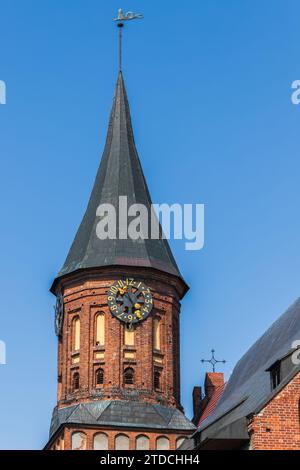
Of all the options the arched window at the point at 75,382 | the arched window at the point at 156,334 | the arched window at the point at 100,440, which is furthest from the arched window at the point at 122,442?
the arched window at the point at 156,334

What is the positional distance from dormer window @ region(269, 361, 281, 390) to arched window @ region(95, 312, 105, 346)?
645 inches

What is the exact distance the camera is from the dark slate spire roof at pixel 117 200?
56.1 metres

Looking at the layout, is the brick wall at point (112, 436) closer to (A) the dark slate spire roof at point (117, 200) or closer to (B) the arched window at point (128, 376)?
(B) the arched window at point (128, 376)

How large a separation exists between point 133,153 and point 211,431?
70.1ft

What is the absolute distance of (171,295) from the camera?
2242 inches

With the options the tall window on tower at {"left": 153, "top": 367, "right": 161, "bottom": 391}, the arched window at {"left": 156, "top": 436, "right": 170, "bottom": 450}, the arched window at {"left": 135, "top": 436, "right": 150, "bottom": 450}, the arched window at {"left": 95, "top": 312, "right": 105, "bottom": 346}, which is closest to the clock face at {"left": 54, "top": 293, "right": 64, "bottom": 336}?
the arched window at {"left": 95, "top": 312, "right": 105, "bottom": 346}

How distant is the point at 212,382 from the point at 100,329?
8.46 m

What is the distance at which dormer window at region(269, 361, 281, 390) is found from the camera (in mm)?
39000

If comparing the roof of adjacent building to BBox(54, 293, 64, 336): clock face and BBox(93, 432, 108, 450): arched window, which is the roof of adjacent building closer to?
BBox(93, 432, 108, 450): arched window

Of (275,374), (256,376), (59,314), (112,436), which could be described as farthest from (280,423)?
(59,314)

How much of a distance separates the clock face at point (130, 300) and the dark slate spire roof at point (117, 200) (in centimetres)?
100

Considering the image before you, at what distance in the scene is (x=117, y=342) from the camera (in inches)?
2146
